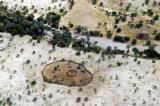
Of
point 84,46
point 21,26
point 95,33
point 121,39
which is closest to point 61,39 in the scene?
point 84,46

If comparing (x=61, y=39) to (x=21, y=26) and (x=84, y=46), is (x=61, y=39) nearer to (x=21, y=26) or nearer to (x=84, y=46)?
(x=84, y=46)

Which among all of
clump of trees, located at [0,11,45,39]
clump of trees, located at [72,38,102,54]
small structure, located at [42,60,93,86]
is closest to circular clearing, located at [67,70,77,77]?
small structure, located at [42,60,93,86]

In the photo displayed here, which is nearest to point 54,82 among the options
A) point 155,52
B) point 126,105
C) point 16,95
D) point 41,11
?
Result: point 16,95

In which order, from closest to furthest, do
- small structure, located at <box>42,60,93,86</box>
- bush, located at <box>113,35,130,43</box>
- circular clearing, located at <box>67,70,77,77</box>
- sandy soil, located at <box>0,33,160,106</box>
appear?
sandy soil, located at <box>0,33,160,106</box> → small structure, located at <box>42,60,93,86</box> → circular clearing, located at <box>67,70,77,77</box> → bush, located at <box>113,35,130,43</box>

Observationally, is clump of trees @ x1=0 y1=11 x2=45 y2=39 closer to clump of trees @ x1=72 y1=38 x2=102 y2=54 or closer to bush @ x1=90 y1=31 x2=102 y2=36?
clump of trees @ x1=72 y1=38 x2=102 y2=54

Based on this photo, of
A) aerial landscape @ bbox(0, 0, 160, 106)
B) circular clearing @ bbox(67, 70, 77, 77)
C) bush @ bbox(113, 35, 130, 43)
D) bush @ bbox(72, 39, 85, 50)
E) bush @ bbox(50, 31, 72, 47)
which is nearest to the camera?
aerial landscape @ bbox(0, 0, 160, 106)

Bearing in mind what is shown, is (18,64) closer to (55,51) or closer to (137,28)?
(55,51)

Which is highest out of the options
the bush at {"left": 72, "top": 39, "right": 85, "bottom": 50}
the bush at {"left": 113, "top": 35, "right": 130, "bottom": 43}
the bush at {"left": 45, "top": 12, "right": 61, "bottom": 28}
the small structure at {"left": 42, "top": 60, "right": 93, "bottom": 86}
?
the bush at {"left": 72, "top": 39, "right": 85, "bottom": 50}

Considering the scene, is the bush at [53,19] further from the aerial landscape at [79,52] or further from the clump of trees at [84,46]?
the clump of trees at [84,46]
